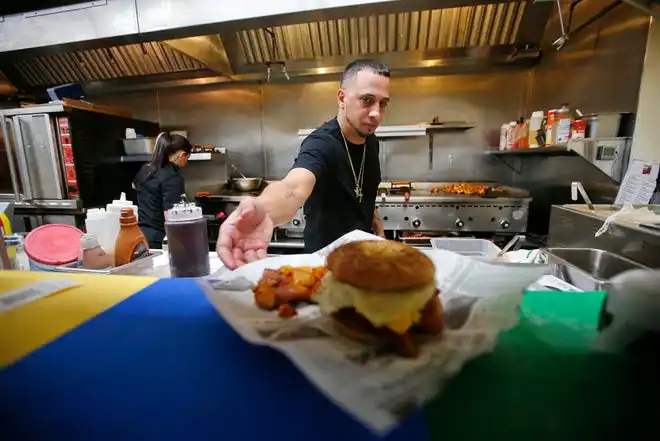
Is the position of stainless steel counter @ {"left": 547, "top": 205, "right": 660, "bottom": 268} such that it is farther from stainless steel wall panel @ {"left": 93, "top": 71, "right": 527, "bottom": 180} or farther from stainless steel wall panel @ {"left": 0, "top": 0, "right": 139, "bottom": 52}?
stainless steel wall panel @ {"left": 0, "top": 0, "right": 139, "bottom": 52}

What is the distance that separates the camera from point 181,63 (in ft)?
12.2

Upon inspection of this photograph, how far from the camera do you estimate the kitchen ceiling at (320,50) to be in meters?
2.84

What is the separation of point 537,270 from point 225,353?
548mm

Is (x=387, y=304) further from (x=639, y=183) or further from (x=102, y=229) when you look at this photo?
(x=639, y=183)

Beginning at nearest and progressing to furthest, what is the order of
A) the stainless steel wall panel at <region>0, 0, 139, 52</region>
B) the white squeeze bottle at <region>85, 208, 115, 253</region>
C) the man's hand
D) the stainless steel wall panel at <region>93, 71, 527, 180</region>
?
the man's hand < the white squeeze bottle at <region>85, 208, 115, 253</region> < the stainless steel wall panel at <region>0, 0, 139, 52</region> < the stainless steel wall panel at <region>93, 71, 527, 180</region>

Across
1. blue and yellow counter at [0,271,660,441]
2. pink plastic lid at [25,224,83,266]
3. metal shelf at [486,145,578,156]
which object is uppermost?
metal shelf at [486,145,578,156]

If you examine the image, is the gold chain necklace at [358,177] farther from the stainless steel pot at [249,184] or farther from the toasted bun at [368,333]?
the stainless steel pot at [249,184]

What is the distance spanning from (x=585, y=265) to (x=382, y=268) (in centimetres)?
133

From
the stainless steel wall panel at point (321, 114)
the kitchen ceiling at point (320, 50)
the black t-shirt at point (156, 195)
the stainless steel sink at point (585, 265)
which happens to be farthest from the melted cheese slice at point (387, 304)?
the stainless steel wall panel at point (321, 114)

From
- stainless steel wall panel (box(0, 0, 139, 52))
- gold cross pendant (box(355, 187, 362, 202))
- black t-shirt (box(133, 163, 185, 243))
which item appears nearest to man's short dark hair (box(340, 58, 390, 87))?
gold cross pendant (box(355, 187, 362, 202))

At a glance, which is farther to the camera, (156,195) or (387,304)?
(156,195)

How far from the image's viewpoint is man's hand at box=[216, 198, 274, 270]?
2.84 ft

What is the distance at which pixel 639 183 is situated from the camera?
1693mm

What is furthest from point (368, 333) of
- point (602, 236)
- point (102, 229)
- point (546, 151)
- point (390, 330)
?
point (546, 151)
